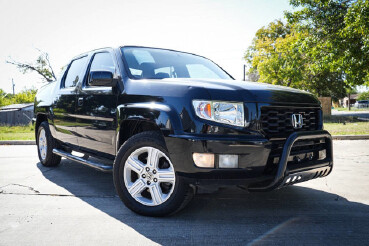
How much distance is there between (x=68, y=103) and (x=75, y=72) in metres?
0.55

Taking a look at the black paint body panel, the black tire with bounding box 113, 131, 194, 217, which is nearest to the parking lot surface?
the black tire with bounding box 113, 131, 194, 217

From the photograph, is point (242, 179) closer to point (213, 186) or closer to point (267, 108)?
point (213, 186)

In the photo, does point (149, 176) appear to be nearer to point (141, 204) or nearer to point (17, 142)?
point (141, 204)

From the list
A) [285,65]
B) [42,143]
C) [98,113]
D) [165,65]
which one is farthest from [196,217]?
[285,65]

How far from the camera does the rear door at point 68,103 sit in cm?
449

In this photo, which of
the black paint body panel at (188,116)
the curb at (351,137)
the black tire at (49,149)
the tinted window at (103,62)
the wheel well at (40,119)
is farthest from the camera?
the curb at (351,137)

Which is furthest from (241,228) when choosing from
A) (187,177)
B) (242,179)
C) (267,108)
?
(267,108)

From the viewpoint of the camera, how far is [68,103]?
4590mm

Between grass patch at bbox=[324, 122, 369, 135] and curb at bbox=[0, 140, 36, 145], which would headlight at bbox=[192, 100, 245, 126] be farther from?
grass patch at bbox=[324, 122, 369, 135]

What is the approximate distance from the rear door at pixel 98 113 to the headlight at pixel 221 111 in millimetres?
1161

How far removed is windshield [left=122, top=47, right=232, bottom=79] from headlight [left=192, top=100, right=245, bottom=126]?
99 centimetres

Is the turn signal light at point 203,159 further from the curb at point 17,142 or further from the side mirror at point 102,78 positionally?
the curb at point 17,142

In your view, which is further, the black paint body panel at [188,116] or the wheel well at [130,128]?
the wheel well at [130,128]

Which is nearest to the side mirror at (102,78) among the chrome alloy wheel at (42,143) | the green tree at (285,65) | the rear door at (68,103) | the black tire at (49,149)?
the rear door at (68,103)
